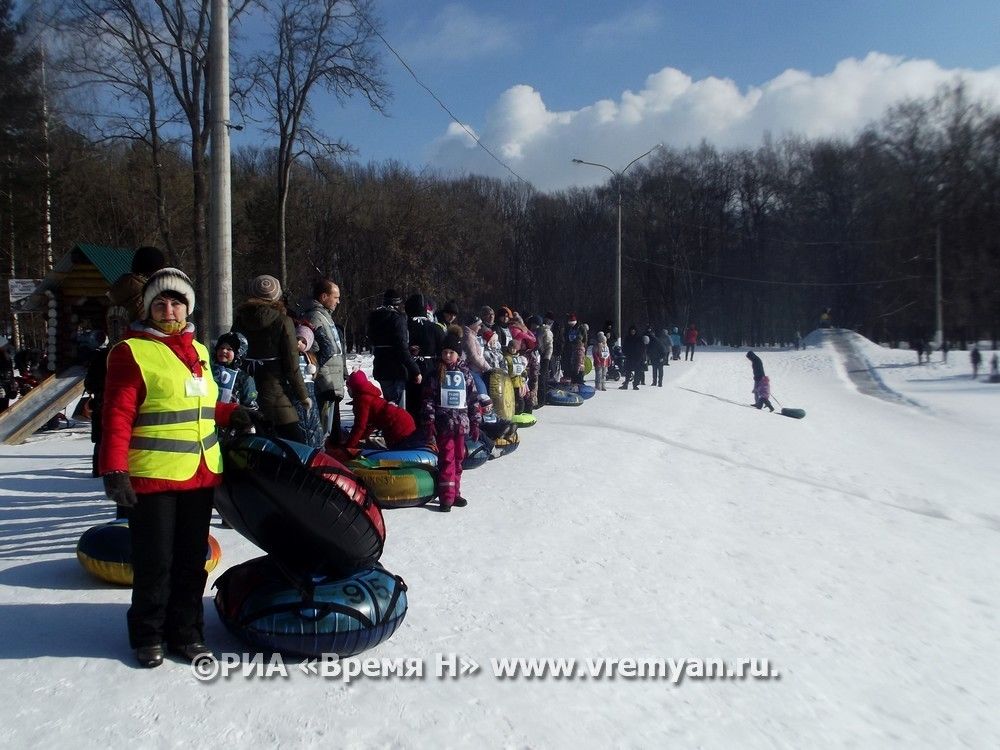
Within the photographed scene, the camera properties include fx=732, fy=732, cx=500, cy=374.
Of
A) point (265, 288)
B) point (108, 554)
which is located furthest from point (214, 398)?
point (265, 288)

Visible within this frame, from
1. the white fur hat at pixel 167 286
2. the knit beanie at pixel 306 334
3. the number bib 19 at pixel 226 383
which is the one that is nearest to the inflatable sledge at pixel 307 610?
the white fur hat at pixel 167 286

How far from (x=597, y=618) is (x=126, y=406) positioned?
10.7ft

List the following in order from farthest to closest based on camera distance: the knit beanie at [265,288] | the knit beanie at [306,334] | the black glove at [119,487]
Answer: the knit beanie at [306,334], the knit beanie at [265,288], the black glove at [119,487]

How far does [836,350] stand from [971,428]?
60.8ft

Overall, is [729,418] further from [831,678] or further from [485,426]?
[831,678]

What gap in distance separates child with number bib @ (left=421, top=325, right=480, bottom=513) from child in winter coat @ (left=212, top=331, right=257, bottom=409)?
5.86ft

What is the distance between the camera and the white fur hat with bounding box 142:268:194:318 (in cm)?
362

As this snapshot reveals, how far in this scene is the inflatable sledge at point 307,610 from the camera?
150 inches

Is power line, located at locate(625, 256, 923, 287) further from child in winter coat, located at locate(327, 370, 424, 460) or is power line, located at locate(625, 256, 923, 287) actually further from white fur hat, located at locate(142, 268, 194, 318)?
white fur hat, located at locate(142, 268, 194, 318)

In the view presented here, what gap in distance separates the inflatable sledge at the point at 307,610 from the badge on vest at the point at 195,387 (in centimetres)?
106

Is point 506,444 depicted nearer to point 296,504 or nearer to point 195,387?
point 296,504

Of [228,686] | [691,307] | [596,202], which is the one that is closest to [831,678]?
[228,686]

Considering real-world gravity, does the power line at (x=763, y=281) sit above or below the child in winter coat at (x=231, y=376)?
above

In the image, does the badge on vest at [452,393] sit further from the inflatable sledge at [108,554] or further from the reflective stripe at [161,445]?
the reflective stripe at [161,445]
